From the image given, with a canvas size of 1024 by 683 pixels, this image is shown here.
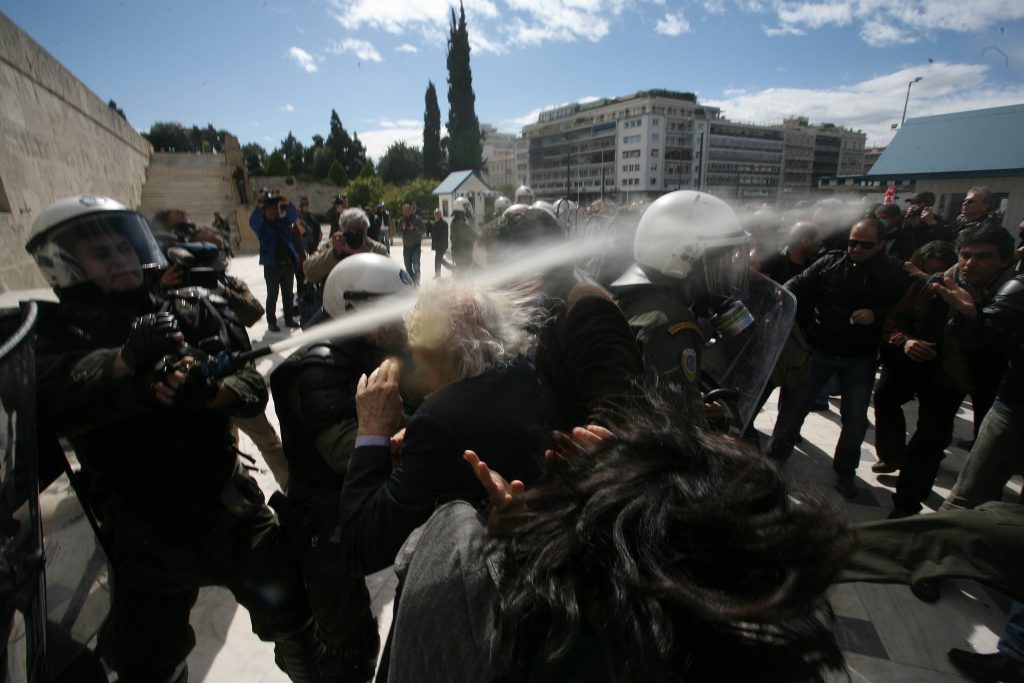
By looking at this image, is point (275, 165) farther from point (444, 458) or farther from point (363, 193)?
point (444, 458)

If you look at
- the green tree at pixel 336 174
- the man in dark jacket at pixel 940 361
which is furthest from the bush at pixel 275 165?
the man in dark jacket at pixel 940 361

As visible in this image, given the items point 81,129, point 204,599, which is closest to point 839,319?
point 204,599

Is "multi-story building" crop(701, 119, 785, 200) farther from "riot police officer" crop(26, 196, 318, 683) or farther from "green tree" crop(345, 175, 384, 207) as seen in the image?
"riot police officer" crop(26, 196, 318, 683)

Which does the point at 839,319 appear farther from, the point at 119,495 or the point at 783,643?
the point at 119,495

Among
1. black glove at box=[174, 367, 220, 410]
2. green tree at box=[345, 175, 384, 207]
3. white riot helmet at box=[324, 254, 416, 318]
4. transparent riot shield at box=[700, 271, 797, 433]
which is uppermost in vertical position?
green tree at box=[345, 175, 384, 207]

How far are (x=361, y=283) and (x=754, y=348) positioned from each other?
2047mm

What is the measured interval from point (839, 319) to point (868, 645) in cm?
204

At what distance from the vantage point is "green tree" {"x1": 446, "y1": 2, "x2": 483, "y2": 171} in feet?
196

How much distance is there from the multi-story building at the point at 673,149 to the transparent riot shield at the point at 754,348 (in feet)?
274

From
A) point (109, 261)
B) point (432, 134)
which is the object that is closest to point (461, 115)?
point (432, 134)

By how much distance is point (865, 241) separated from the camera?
328 centimetres

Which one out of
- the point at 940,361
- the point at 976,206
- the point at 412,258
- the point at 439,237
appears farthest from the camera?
the point at 439,237

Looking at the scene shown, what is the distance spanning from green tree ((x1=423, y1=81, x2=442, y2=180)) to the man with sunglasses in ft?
207

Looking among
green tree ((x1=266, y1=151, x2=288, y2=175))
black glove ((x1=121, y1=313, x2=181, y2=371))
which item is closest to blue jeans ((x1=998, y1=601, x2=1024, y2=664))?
black glove ((x1=121, y1=313, x2=181, y2=371))
